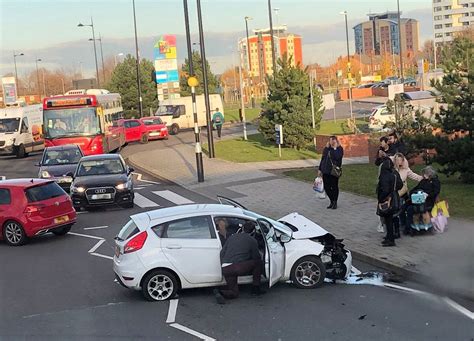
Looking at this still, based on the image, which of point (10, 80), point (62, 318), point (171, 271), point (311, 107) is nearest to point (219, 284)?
point (171, 271)

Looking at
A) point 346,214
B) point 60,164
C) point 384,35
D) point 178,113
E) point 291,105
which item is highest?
point 384,35

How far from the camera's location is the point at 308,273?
977 cm

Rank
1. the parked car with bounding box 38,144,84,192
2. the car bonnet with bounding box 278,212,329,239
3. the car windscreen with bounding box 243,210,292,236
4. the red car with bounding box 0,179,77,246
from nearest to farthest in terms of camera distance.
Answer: the car windscreen with bounding box 243,210,292,236 < the car bonnet with bounding box 278,212,329,239 < the red car with bounding box 0,179,77,246 < the parked car with bounding box 38,144,84,192

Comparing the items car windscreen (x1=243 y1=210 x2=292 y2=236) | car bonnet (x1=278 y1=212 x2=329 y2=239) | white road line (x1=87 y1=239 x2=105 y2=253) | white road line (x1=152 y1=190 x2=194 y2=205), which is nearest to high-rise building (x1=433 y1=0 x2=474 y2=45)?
white road line (x1=152 y1=190 x2=194 y2=205)

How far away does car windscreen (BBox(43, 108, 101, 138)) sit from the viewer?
3017 cm

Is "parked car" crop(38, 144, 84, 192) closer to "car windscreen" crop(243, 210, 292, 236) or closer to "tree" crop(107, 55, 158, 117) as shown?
"car windscreen" crop(243, 210, 292, 236)

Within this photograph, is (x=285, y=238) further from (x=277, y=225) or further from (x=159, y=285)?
(x=159, y=285)

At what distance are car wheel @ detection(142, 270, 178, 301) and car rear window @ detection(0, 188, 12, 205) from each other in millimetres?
6484

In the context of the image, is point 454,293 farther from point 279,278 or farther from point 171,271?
point 171,271

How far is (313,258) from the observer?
973 cm

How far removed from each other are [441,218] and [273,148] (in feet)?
70.4

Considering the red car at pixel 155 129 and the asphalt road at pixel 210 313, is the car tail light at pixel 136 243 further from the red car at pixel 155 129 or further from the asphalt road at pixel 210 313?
the red car at pixel 155 129

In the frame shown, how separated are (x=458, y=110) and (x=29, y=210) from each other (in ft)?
37.4

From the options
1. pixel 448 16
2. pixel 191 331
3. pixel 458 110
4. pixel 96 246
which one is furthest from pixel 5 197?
pixel 448 16
